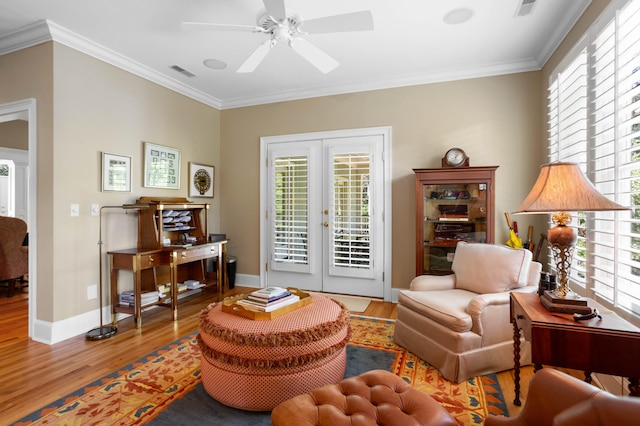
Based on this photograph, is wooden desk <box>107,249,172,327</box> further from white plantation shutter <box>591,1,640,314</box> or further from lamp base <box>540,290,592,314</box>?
white plantation shutter <box>591,1,640,314</box>

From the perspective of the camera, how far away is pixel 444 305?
2.38 metres

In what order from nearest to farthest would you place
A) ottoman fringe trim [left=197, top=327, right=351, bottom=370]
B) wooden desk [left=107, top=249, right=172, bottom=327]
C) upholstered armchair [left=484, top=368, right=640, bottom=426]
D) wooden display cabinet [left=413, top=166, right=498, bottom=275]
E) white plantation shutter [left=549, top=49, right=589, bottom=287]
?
upholstered armchair [left=484, top=368, right=640, bottom=426]
ottoman fringe trim [left=197, top=327, right=351, bottom=370]
white plantation shutter [left=549, top=49, right=589, bottom=287]
wooden desk [left=107, top=249, right=172, bottom=327]
wooden display cabinet [left=413, top=166, right=498, bottom=275]

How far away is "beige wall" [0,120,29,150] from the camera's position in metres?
5.73

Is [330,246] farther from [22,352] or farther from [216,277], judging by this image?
[22,352]

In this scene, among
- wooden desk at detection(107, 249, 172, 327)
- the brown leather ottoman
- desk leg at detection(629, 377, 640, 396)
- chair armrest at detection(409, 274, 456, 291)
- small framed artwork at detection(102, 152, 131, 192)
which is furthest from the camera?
small framed artwork at detection(102, 152, 131, 192)

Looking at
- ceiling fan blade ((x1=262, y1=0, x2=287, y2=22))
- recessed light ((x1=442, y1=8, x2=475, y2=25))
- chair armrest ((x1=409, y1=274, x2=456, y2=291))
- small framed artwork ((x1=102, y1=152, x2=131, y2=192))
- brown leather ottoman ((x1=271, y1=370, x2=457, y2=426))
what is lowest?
brown leather ottoman ((x1=271, y1=370, x2=457, y2=426))

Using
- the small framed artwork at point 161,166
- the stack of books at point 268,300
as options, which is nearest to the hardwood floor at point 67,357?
the stack of books at point 268,300

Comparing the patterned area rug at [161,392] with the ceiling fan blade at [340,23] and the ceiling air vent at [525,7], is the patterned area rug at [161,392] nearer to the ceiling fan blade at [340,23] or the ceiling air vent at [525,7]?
the ceiling fan blade at [340,23]

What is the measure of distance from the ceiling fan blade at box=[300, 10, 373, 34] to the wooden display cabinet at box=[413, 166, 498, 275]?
174 centimetres

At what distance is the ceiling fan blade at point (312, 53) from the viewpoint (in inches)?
102

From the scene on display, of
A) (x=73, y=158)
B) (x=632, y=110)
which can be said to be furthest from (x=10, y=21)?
(x=632, y=110)

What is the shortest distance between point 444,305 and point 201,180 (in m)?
3.61

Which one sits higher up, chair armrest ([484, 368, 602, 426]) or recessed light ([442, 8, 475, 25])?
recessed light ([442, 8, 475, 25])

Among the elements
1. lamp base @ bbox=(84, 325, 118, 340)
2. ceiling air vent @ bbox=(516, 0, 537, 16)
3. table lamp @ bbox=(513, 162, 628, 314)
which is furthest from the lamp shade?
lamp base @ bbox=(84, 325, 118, 340)
